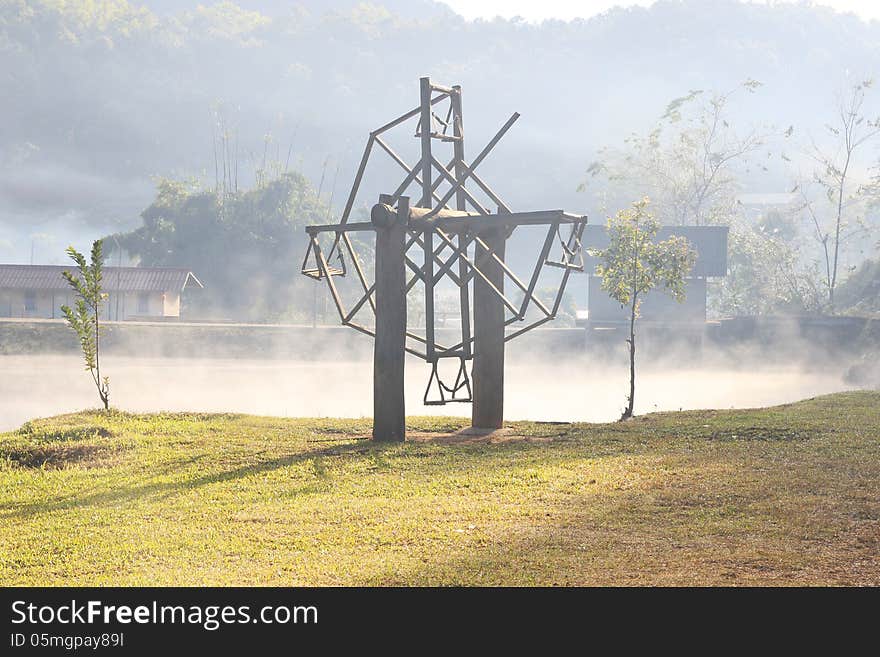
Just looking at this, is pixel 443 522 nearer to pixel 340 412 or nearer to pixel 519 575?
pixel 519 575

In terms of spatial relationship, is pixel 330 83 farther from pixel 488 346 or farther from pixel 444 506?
pixel 444 506

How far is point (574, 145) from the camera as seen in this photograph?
11838cm

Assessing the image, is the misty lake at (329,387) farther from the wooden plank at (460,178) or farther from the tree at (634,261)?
the wooden plank at (460,178)

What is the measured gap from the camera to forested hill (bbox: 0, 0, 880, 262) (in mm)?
82000

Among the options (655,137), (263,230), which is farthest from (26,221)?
(655,137)

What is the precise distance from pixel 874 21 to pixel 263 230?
4560 inches

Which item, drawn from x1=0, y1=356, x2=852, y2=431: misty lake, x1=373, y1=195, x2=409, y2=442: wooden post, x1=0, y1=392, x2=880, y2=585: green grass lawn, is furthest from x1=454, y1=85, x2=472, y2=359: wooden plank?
x1=0, y1=356, x2=852, y2=431: misty lake

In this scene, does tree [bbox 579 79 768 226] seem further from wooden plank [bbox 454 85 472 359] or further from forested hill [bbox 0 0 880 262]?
wooden plank [bbox 454 85 472 359]

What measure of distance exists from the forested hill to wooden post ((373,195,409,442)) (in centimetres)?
6479

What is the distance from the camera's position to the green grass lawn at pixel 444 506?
5938 mm

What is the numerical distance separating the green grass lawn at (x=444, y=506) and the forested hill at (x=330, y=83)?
65.3 metres

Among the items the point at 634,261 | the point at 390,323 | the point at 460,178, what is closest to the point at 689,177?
the point at 634,261

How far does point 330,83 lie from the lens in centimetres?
11150

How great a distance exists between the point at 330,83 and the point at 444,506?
108 m
